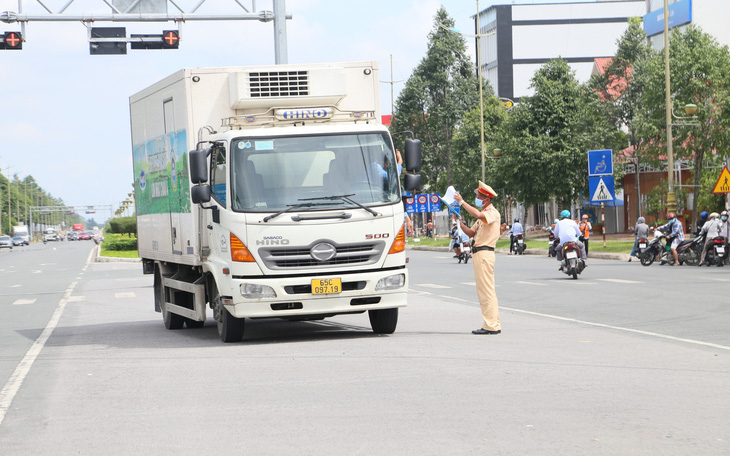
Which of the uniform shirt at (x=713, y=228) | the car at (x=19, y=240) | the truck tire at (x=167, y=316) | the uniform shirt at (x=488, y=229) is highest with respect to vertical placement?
the uniform shirt at (x=488, y=229)

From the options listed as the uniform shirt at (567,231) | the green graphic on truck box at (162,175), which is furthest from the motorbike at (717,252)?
the green graphic on truck box at (162,175)

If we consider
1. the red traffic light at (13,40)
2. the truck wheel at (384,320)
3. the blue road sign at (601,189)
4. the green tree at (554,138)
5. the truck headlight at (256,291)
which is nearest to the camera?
the truck headlight at (256,291)

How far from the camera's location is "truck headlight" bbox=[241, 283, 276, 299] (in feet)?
38.1

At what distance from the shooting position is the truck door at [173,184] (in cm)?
1366

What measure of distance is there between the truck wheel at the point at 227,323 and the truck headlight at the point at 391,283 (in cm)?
180

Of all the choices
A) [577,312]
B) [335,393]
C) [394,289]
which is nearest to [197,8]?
[577,312]

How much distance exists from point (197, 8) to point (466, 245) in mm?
15638

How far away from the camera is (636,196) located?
59.8 meters

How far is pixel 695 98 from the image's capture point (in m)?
42.2

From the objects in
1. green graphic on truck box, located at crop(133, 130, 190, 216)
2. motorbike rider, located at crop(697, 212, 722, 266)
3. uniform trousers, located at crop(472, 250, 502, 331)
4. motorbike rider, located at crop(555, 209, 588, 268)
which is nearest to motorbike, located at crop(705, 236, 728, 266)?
motorbike rider, located at crop(697, 212, 722, 266)

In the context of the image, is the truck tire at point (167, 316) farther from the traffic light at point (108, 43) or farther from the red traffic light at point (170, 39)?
the traffic light at point (108, 43)

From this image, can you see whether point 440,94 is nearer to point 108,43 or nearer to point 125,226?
point 125,226

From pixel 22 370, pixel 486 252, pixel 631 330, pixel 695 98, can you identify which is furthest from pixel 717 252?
pixel 22 370

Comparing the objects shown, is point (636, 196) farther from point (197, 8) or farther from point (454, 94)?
point (197, 8)
